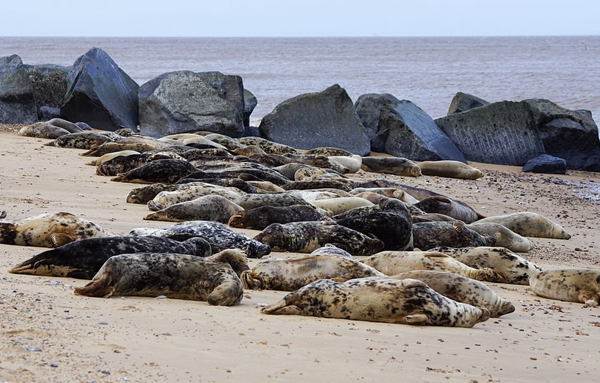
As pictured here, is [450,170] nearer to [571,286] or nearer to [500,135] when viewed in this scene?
[500,135]

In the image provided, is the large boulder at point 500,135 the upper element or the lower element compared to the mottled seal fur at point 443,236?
lower

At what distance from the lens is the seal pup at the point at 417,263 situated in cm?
638

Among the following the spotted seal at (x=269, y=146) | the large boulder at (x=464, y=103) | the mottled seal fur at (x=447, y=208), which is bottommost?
the spotted seal at (x=269, y=146)

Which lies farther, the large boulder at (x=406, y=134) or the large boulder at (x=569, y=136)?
the large boulder at (x=569, y=136)

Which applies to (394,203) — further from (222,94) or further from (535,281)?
(222,94)

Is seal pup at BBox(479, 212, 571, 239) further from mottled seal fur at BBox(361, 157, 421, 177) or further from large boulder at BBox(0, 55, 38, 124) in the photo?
large boulder at BBox(0, 55, 38, 124)

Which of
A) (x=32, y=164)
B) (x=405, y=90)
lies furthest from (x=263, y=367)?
(x=405, y=90)

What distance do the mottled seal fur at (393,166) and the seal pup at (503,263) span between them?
6985mm

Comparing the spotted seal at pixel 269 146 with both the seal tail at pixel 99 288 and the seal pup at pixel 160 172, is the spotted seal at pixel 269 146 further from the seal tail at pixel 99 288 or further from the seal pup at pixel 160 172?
the seal tail at pixel 99 288

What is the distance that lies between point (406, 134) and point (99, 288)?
487 inches

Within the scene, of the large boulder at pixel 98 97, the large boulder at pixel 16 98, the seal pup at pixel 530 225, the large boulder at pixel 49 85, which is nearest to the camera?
the seal pup at pixel 530 225

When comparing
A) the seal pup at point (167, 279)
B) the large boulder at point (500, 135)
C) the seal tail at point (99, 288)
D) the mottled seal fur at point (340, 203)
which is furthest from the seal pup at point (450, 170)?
the seal tail at point (99, 288)

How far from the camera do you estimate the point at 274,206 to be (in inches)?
340

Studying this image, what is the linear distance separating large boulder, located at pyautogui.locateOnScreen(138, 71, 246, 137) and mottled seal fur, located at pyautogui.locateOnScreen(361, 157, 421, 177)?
3.95m
